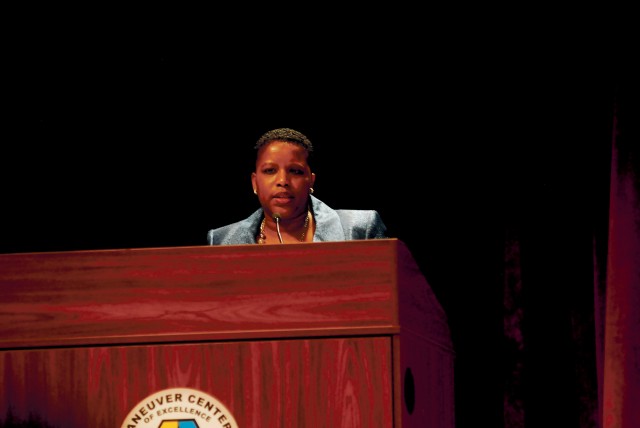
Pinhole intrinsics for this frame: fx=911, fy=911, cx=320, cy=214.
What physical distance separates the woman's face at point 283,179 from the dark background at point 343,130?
656mm

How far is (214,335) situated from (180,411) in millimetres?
129

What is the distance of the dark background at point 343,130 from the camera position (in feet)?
9.57

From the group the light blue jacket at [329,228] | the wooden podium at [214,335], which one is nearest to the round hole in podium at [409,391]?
the wooden podium at [214,335]

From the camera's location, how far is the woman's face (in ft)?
8.11

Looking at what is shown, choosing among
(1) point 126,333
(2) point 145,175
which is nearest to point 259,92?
(2) point 145,175

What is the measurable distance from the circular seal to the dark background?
1.62 metres

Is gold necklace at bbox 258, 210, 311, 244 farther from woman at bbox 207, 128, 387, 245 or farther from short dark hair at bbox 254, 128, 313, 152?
short dark hair at bbox 254, 128, 313, 152

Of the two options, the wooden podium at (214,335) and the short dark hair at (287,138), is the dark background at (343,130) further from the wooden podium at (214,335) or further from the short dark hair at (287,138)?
the wooden podium at (214,335)

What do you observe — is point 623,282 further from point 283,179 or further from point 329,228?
point 283,179

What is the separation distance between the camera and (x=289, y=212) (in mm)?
2482

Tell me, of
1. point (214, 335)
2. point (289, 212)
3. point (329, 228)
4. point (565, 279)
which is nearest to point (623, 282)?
point (565, 279)

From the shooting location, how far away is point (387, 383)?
144 centimetres

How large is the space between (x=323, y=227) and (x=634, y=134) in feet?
3.00

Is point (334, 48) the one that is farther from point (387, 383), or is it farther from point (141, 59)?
point (387, 383)
